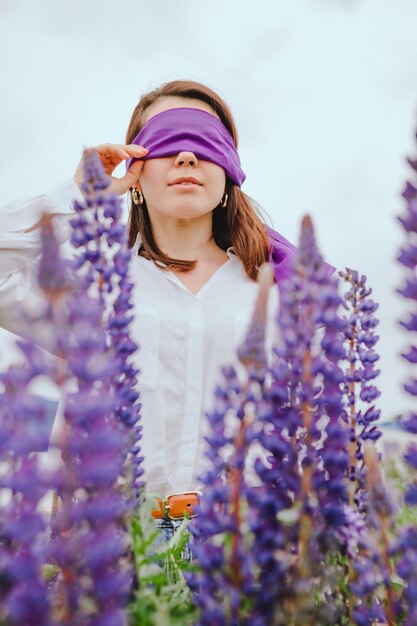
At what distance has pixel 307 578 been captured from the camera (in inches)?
38.8

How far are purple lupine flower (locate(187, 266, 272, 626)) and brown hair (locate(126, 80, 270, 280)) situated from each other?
96.6 inches

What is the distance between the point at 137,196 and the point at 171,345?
3.10 ft

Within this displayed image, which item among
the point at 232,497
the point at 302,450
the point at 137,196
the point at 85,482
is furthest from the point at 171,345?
the point at 85,482

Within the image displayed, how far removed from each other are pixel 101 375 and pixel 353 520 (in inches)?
22.8

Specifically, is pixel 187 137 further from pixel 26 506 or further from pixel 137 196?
pixel 26 506

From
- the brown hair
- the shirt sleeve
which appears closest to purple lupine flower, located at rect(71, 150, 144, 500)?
the shirt sleeve

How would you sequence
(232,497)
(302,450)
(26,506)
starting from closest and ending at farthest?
(26,506), (232,497), (302,450)

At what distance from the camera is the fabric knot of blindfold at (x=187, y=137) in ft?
10.1

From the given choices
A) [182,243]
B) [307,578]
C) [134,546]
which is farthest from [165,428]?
[307,578]

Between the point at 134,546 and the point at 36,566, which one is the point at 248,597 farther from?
the point at 36,566

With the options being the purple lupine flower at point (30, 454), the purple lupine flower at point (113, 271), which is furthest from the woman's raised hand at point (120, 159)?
the purple lupine flower at point (30, 454)

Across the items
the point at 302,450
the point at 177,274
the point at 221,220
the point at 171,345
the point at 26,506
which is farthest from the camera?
the point at 221,220

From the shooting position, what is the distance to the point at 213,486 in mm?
1036

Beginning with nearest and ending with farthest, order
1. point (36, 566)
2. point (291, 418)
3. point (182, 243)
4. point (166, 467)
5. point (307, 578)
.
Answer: point (36, 566) → point (307, 578) → point (291, 418) → point (166, 467) → point (182, 243)
